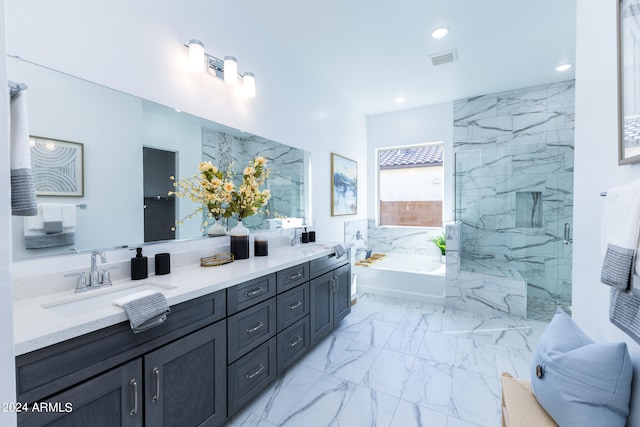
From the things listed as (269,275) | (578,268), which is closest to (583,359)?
(578,268)

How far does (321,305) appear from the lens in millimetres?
2420

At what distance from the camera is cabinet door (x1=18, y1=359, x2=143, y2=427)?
873 millimetres

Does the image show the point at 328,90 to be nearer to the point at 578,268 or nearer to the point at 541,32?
the point at 541,32

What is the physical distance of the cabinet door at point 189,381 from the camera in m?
1.17

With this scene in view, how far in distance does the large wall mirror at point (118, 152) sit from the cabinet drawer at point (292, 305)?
0.77 m

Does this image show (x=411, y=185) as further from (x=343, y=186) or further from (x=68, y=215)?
(x=68, y=215)

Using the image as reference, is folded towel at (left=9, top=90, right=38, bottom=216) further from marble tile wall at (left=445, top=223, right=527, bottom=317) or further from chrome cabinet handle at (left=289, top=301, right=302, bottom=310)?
marble tile wall at (left=445, top=223, right=527, bottom=317)

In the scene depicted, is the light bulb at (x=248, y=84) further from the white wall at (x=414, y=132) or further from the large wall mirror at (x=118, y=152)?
the white wall at (x=414, y=132)

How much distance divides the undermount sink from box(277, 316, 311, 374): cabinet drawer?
93cm

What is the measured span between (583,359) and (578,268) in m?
0.67

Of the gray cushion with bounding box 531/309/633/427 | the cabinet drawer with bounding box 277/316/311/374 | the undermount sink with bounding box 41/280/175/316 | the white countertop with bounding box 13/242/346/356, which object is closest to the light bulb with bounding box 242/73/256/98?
the white countertop with bounding box 13/242/346/356

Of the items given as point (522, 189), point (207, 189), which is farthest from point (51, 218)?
point (522, 189)

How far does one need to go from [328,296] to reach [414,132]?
10.3 ft

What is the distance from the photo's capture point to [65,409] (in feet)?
2.99
